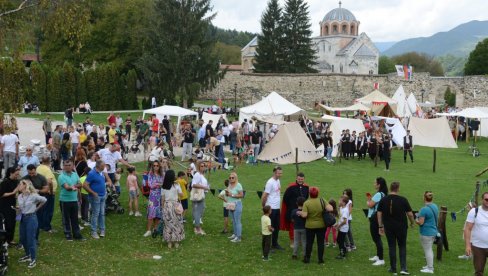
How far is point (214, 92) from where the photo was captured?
173 feet

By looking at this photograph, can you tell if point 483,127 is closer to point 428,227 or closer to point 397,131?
point 397,131

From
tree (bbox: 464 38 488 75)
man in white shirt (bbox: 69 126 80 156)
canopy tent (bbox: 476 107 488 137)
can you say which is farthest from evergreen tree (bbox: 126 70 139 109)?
tree (bbox: 464 38 488 75)

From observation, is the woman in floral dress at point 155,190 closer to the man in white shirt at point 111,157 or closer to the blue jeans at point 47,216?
the blue jeans at point 47,216

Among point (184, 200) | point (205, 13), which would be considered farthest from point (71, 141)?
point (205, 13)

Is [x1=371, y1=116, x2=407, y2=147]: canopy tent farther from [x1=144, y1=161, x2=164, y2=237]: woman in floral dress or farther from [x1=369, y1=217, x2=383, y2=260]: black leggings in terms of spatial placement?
[x1=144, y1=161, x2=164, y2=237]: woman in floral dress

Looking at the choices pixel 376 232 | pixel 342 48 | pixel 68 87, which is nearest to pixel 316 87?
pixel 68 87

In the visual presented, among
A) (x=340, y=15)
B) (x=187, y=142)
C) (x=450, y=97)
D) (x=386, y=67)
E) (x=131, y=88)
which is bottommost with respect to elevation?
(x=187, y=142)

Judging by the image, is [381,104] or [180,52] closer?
[381,104]

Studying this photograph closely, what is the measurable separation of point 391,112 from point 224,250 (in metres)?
22.4

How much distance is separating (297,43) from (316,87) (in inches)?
431

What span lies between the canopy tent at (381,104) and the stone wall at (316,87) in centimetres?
1666

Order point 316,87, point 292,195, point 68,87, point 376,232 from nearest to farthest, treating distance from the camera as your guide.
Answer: point 376,232 → point 292,195 → point 68,87 → point 316,87

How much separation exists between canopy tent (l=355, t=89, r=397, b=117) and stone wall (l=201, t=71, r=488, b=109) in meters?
16.7

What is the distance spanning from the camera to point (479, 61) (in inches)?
2795
